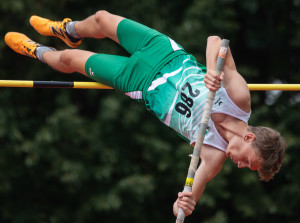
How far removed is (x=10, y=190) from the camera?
28.0ft

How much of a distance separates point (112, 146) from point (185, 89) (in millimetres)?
4544

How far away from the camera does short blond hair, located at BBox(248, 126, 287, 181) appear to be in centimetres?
356

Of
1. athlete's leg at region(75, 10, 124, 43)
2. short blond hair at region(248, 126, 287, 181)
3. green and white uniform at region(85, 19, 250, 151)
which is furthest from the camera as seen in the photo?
athlete's leg at region(75, 10, 124, 43)

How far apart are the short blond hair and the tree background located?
4.34 metres

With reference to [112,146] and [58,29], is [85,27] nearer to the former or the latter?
[58,29]

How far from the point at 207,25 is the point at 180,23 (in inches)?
17.7

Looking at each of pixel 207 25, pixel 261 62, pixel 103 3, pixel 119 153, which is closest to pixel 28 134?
pixel 119 153

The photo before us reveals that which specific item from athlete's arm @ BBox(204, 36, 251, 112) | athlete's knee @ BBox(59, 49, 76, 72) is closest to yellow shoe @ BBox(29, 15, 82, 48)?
athlete's knee @ BBox(59, 49, 76, 72)

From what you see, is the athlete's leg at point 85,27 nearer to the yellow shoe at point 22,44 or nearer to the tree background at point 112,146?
the yellow shoe at point 22,44

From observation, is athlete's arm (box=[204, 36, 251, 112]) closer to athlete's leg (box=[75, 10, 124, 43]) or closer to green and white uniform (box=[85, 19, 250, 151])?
green and white uniform (box=[85, 19, 250, 151])

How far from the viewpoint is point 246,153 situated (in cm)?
358

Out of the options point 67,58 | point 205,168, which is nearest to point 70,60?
point 67,58

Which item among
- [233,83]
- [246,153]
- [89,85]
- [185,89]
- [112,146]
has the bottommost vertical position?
[112,146]

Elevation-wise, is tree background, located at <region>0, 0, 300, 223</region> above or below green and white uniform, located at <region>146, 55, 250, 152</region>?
below
